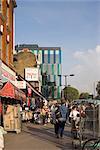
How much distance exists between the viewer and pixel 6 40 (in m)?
29.1

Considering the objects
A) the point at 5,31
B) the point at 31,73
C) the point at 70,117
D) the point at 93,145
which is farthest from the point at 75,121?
the point at 31,73

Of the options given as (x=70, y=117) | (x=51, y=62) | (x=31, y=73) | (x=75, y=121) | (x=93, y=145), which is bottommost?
(x=93, y=145)

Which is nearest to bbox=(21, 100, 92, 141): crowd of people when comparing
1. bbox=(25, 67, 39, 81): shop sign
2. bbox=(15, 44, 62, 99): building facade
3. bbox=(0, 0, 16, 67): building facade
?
bbox=(0, 0, 16, 67): building facade

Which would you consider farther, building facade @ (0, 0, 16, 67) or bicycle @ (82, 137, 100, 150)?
building facade @ (0, 0, 16, 67)

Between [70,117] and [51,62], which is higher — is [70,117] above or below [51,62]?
below

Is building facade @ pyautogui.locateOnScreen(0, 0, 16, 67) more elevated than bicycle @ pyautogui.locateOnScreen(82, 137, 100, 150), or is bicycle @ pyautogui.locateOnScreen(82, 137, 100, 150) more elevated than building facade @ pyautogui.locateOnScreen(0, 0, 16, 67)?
building facade @ pyautogui.locateOnScreen(0, 0, 16, 67)

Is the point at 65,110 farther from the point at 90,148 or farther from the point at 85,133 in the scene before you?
the point at 90,148

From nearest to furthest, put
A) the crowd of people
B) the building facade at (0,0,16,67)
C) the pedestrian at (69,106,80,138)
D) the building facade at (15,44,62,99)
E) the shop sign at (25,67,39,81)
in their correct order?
the crowd of people, the pedestrian at (69,106,80,138), the building facade at (0,0,16,67), the shop sign at (25,67,39,81), the building facade at (15,44,62,99)

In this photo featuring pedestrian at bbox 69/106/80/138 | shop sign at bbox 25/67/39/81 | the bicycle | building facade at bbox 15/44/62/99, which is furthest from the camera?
building facade at bbox 15/44/62/99

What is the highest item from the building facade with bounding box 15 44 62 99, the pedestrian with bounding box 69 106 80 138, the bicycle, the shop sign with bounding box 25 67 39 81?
the building facade with bounding box 15 44 62 99

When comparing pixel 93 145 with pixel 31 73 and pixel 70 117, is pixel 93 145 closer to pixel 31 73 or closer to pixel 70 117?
pixel 70 117

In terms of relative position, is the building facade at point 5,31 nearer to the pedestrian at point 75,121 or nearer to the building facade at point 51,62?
the pedestrian at point 75,121

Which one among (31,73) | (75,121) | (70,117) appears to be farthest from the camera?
(31,73)

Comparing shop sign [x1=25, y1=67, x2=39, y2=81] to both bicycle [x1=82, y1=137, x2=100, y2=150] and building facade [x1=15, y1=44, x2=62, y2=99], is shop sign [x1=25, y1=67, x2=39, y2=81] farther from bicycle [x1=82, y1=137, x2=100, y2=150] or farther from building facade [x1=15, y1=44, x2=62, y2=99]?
bicycle [x1=82, y1=137, x2=100, y2=150]
